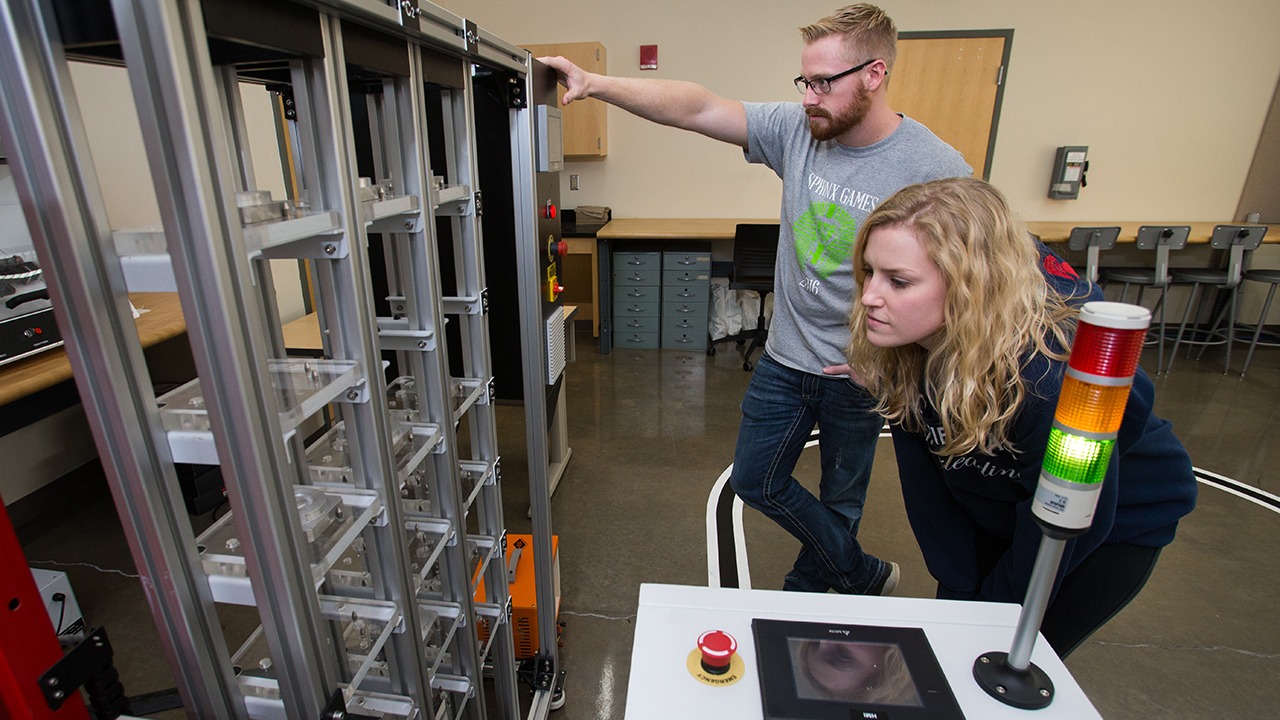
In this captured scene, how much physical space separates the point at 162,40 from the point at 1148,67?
21.4ft

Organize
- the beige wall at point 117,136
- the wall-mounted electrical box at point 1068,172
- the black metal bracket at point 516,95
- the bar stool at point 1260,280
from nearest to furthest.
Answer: the black metal bracket at point 516,95
the beige wall at point 117,136
the bar stool at point 1260,280
the wall-mounted electrical box at point 1068,172

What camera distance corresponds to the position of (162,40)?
0.52 metres

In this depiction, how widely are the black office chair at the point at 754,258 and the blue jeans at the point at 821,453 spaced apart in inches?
106

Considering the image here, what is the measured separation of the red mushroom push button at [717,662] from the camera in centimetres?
76

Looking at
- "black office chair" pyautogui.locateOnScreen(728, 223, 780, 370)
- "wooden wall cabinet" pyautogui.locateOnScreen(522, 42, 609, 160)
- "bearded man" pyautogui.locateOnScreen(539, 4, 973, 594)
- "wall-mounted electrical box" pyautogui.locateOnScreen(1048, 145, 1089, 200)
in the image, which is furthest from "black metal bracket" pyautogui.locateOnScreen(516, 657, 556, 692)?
"wall-mounted electrical box" pyautogui.locateOnScreen(1048, 145, 1089, 200)

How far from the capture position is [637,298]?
4793 millimetres

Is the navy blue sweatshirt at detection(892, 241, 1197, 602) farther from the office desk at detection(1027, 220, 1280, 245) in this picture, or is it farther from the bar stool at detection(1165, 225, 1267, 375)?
the bar stool at detection(1165, 225, 1267, 375)

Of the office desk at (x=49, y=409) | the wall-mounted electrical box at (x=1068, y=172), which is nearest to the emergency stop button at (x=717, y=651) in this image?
the office desk at (x=49, y=409)

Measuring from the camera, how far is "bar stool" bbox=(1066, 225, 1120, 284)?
4414 millimetres

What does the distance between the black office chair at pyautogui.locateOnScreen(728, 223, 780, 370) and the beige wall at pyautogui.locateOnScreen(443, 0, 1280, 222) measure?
116cm

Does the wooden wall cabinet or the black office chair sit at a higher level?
the wooden wall cabinet

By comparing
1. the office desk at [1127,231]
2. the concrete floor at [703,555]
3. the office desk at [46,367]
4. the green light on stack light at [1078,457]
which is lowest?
the concrete floor at [703,555]

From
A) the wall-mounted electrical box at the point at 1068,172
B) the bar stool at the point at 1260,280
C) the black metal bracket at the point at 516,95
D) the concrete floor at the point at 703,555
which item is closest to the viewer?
the black metal bracket at the point at 516,95

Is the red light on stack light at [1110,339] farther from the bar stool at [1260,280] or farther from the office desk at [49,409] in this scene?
the bar stool at [1260,280]
